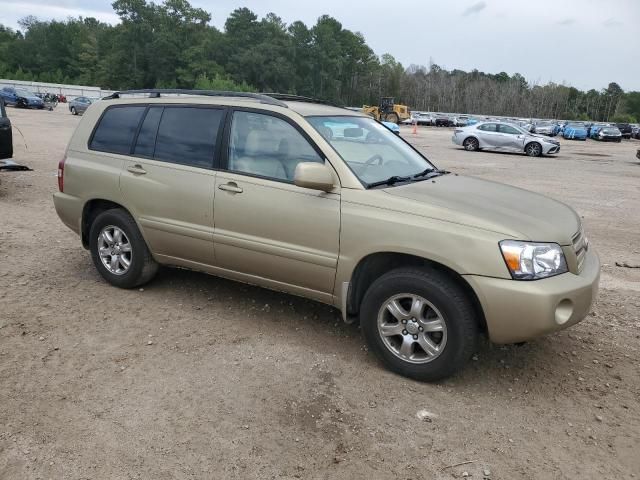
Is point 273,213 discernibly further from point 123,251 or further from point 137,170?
point 123,251

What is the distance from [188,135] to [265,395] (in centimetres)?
234

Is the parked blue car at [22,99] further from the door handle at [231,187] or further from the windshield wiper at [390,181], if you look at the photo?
the windshield wiper at [390,181]

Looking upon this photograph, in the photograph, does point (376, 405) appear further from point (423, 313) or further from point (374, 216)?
point (374, 216)

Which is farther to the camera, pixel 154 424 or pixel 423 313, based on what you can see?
pixel 423 313

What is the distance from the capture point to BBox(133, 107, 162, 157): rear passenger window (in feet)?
16.0

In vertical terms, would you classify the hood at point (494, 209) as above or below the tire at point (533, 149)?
above

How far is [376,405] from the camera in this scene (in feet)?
11.2

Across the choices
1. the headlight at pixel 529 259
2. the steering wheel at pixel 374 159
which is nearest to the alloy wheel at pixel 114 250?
the steering wheel at pixel 374 159

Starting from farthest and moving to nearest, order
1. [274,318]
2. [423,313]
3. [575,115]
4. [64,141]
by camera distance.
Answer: [575,115] < [64,141] < [274,318] < [423,313]

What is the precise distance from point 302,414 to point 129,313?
212cm

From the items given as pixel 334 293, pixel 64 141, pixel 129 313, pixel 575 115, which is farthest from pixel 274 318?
pixel 575 115

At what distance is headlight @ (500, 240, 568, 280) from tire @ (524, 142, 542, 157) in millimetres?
22360

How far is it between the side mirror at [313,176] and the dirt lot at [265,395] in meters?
1.25

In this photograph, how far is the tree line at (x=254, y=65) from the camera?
326ft
